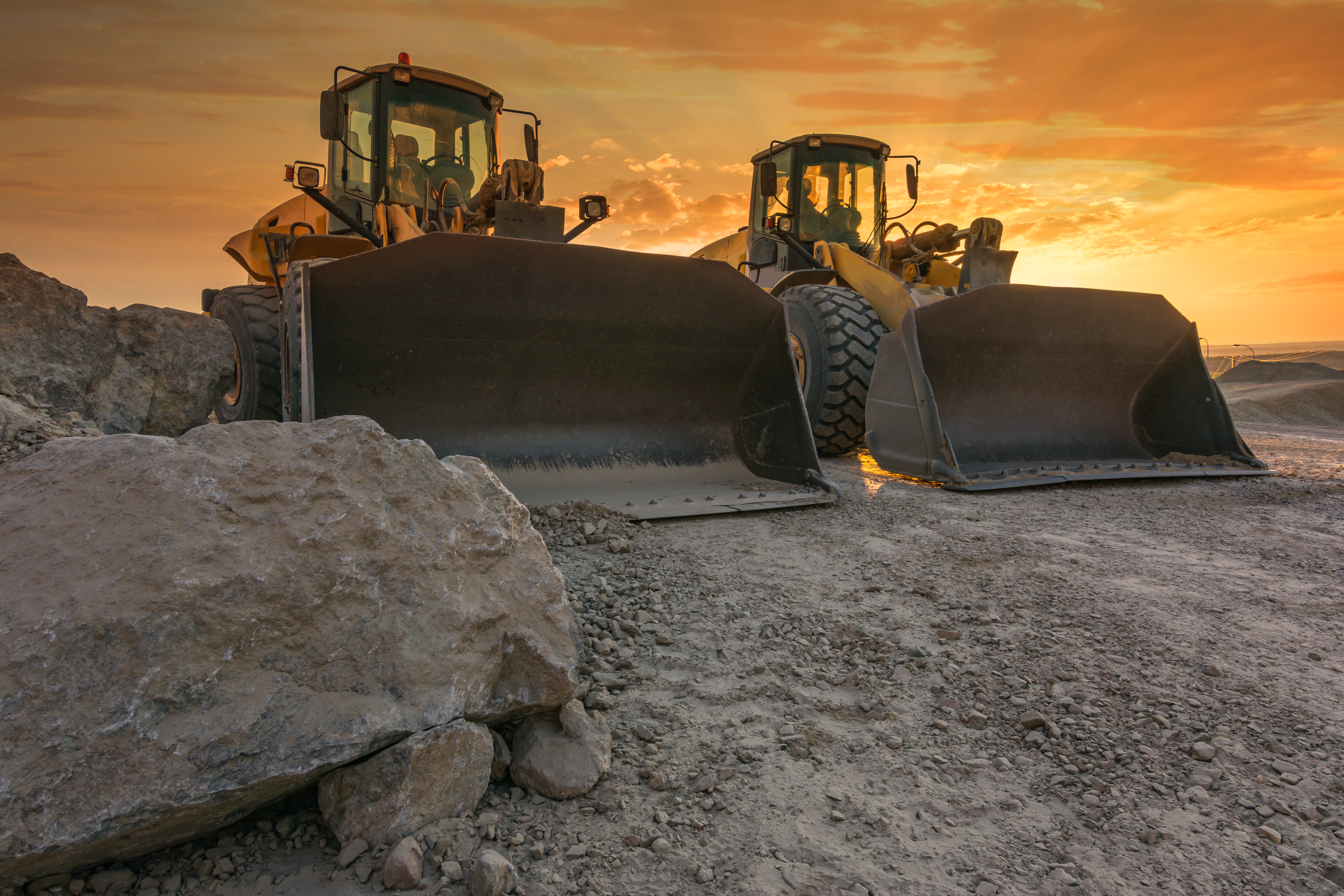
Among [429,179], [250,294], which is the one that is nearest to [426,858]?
[250,294]

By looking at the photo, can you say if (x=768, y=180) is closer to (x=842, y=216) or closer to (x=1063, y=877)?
(x=842, y=216)

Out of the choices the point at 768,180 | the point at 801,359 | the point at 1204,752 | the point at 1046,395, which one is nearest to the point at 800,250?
the point at 768,180

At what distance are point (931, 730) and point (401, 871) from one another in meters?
1.13

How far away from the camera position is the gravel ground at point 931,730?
1285 millimetres

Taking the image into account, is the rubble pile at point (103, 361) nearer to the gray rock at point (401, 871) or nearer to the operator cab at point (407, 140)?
the operator cab at point (407, 140)

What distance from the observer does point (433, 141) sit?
582 centimetres

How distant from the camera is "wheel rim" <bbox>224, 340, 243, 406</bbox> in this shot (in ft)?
16.4

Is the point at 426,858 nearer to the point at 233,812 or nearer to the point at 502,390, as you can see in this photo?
the point at 233,812

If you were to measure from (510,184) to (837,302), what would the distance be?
7.46 feet

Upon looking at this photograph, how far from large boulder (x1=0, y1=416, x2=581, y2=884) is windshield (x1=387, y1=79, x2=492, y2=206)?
4.55 meters

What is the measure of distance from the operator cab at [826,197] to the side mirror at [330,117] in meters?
3.57

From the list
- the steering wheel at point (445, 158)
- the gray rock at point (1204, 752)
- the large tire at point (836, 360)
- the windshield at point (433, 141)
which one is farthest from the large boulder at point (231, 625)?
the steering wheel at point (445, 158)

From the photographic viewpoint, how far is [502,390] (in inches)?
148

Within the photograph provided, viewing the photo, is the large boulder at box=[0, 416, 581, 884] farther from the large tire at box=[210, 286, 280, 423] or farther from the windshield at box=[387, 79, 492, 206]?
the windshield at box=[387, 79, 492, 206]
